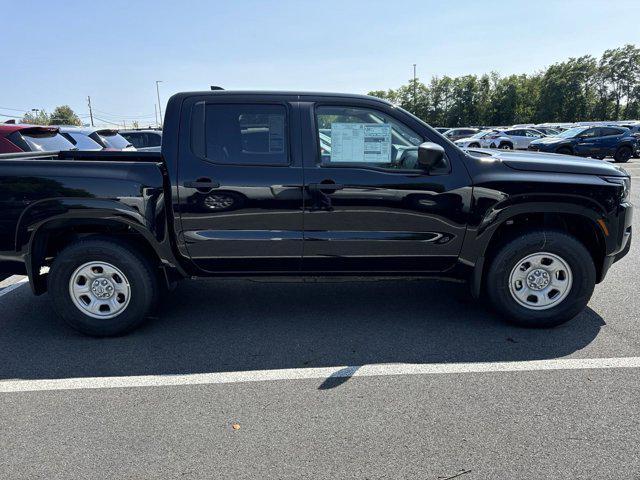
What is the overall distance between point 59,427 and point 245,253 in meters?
1.71

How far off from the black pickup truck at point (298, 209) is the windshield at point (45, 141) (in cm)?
282

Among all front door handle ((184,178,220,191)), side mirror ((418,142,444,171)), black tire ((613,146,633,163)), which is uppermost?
side mirror ((418,142,444,171))

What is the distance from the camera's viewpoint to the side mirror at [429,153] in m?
3.47

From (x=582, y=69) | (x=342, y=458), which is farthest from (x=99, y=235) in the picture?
(x=582, y=69)

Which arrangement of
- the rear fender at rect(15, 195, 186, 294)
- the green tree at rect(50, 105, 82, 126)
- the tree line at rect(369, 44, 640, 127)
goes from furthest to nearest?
1. the green tree at rect(50, 105, 82, 126)
2. the tree line at rect(369, 44, 640, 127)
3. the rear fender at rect(15, 195, 186, 294)

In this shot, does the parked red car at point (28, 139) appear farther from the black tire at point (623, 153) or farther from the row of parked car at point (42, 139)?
the black tire at point (623, 153)

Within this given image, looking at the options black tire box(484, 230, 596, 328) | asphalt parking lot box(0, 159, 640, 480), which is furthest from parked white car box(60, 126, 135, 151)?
black tire box(484, 230, 596, 328)

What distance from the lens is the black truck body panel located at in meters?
3.61

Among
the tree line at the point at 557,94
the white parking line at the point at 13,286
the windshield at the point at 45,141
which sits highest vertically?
the tree line at the point at 557,94

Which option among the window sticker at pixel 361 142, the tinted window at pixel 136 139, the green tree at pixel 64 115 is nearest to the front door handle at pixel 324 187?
the window sticker at pixel 361 142

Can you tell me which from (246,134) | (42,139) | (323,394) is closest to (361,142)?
(246,134)

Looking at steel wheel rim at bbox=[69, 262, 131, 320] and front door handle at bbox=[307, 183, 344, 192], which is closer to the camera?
front door handle at bbox=[307, 183, 344, 192]

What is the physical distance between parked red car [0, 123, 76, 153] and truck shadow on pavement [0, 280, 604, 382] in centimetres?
215

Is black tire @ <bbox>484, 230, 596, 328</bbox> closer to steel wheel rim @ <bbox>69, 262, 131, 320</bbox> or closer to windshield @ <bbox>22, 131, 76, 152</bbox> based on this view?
steel wheel rim @ <bbox>69, 262, 131, 320</bbox>
